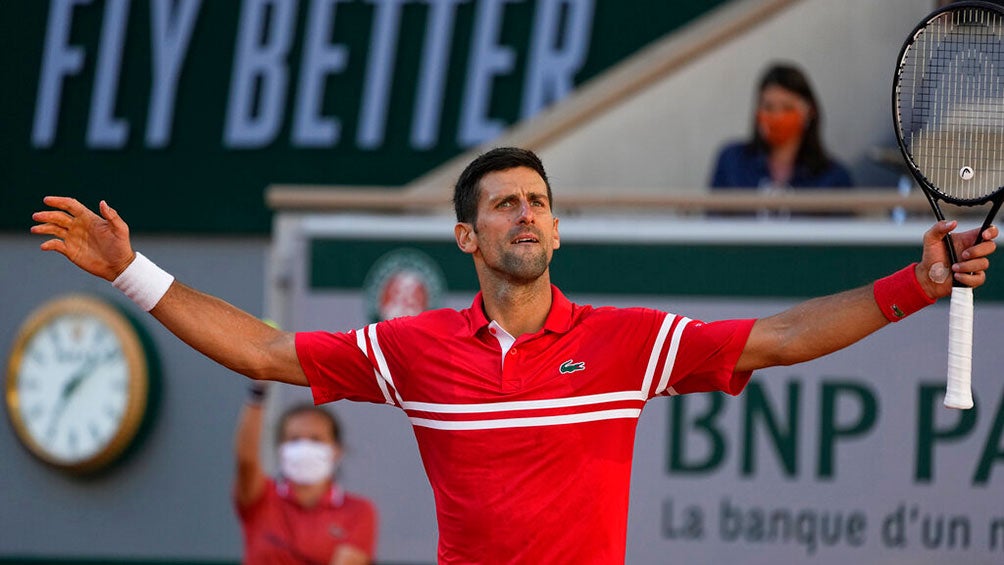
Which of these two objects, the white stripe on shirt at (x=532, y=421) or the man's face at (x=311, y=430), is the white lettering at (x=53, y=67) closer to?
the man's face at (x=311, y=430)

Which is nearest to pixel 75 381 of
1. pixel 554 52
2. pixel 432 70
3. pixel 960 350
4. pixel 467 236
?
pixel 432 70

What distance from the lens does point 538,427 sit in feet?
14.5

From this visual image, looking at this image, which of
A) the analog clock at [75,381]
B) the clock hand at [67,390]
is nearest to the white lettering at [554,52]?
the analog clock at [75,381]

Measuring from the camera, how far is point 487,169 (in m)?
4.68

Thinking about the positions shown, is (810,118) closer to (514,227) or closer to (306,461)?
(306,461)

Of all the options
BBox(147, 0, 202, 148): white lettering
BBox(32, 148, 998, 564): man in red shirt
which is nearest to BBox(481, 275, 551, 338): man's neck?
BBox(32, 148, 998, 564): man in red shirt

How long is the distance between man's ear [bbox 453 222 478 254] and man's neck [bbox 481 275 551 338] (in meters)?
0.13

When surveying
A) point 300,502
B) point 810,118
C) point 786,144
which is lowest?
point 300,502

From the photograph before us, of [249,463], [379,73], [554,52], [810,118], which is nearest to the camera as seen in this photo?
[249,463]

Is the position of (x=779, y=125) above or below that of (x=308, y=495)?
above

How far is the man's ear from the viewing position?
4691 millimetres

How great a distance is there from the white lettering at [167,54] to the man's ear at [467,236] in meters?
6.38

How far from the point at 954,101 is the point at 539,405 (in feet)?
4.92

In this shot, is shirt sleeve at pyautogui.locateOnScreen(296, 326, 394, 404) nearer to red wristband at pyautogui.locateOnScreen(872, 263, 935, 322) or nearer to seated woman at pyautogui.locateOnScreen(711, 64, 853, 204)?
red wristband at pyautogui.locateOnScreen(872, 263, 935, 322)
